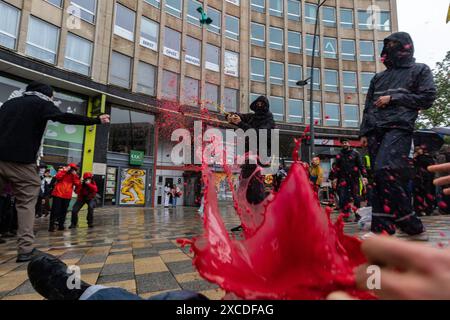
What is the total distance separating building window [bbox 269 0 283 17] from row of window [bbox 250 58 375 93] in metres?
4.51

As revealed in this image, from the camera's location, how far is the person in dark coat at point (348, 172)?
639 centimetres

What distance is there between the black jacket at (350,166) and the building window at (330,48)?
22.7m

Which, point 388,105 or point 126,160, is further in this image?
point 126,160

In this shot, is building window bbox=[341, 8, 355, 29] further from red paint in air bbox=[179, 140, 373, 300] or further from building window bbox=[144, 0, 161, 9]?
red paint in air bbox=[179, 140, 373, 300]

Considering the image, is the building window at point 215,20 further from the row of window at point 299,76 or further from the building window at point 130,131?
the building window at point 130,131

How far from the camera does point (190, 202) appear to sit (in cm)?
2088

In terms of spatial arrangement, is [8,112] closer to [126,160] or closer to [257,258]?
[257,258]

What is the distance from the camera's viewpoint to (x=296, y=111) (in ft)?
82.0

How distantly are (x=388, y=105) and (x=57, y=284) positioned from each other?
304cm

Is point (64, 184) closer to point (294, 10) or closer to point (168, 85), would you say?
point (168, 85)

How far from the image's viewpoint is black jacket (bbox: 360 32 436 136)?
285 centimetres

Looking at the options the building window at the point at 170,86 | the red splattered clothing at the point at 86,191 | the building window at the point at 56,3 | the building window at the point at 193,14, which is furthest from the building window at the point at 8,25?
the building window at the point at 193,14

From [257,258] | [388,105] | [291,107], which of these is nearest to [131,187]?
[291,107]

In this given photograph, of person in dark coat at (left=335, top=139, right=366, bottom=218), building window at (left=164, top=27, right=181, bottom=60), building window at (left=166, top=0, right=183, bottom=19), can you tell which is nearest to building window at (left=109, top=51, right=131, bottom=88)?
building window at (left=164, top=27, right=181, bottom=60)
